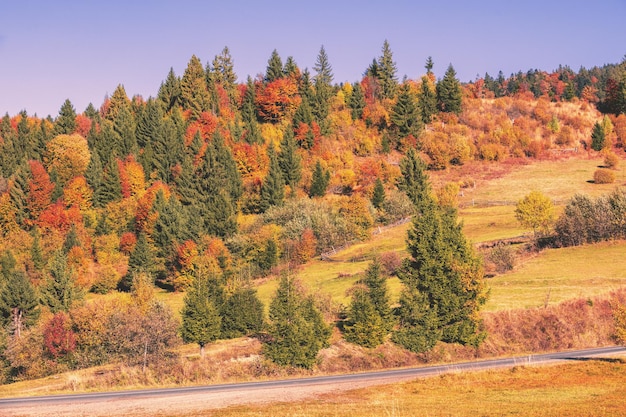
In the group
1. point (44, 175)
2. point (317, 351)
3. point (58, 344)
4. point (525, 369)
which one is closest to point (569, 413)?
point (525, 369)

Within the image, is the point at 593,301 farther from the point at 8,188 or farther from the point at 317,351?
the point at 8,188

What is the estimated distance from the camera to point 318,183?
114938 millimetres

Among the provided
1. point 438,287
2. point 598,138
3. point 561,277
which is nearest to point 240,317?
point 438,287

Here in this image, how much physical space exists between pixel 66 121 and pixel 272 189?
60.0 meters

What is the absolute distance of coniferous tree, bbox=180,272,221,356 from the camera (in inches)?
1969

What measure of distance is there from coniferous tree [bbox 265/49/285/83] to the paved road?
415ft

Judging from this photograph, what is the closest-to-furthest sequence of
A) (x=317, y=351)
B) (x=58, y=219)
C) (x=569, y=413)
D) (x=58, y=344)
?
(x=569, y=413) → (x=317, y=351) → (x=58, y=344) → (x=58, y=219)

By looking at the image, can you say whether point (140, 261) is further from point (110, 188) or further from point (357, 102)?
point (357, 102)

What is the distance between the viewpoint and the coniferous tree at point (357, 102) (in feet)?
486

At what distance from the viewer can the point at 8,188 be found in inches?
4616

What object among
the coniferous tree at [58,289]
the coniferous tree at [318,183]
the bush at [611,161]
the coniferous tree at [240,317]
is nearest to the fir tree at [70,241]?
the coniferous tree at [58,289]

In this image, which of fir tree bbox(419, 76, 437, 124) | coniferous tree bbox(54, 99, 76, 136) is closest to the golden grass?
fir tree bbox(419, 76, 437, 124)

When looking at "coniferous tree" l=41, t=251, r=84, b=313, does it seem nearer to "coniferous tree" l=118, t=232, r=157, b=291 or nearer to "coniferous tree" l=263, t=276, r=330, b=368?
"coniferous tree" l=118, t=232, r=157, b=291

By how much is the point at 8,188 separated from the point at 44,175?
26.6 feet
